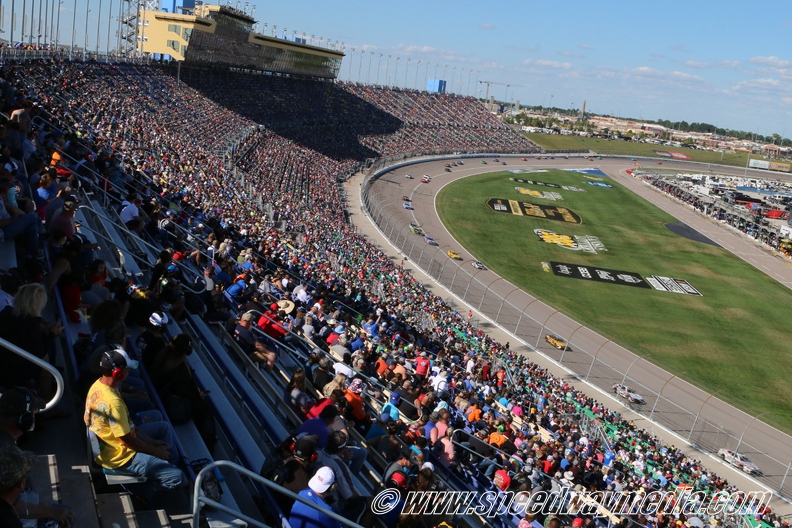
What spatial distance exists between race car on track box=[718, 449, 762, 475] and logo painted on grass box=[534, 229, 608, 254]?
3042 centimetres

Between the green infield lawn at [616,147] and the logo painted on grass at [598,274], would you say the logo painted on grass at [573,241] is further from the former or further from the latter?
the green infield lawn at [616,147]

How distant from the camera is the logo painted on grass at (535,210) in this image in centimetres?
6247

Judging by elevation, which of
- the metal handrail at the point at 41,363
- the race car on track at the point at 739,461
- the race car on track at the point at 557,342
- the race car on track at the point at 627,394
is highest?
the metal handrail at the point at 41,363

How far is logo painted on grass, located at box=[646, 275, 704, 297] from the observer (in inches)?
1720

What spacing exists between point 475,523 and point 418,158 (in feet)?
254

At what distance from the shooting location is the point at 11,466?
3.55 metres

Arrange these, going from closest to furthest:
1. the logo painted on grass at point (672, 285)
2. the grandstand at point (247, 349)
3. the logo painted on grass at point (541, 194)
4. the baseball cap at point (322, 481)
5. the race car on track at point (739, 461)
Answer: the baseball cap at point (322, 481)
the grandstand at point (247, 349)
the race car on track at point (739, 461)
the logo painted on grass at point (672, 285)
the logo painted on grass at point (541, 194)

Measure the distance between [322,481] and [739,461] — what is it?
19532 millimetres

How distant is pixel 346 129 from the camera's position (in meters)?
77.4

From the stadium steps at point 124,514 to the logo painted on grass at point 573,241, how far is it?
48.3m

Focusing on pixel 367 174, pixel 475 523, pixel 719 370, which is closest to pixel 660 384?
pixel 719 370

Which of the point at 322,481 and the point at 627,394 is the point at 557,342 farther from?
the point at 322,481

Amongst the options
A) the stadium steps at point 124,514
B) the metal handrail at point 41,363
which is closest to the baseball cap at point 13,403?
the metal handrail at point 41,363

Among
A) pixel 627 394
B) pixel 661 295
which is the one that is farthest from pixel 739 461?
pixel 661 295
